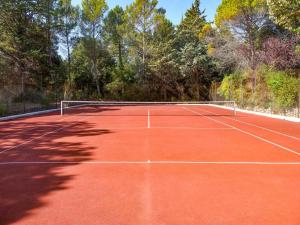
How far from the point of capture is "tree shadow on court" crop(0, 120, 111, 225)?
5488 mm

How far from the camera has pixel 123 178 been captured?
703cm

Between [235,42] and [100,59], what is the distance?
62.9 ft

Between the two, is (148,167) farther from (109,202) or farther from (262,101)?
(262,101)

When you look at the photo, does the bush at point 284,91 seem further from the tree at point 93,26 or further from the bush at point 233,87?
the tree at point 93,26

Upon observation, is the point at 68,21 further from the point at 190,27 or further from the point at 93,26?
the point at 190,27

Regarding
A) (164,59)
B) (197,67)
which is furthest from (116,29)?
(197,67)

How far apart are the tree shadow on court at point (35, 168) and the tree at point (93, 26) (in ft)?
115

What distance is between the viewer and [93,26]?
47.5 metres

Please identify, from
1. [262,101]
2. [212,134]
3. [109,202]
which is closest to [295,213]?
[109,202]

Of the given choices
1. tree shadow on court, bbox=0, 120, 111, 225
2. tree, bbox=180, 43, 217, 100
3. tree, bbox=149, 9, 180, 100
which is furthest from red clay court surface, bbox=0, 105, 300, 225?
tree, bbox=149, 9, 180, 100

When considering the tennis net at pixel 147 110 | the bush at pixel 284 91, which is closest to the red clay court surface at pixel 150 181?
the bush at pixel 284 91

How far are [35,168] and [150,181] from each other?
8.83 feet

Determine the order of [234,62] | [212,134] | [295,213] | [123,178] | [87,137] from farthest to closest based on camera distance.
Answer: [234,62]
[212,134]
[87,137]
[123,178]
[295,213]

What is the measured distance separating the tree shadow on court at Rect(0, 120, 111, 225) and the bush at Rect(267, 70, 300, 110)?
42.5 ft
